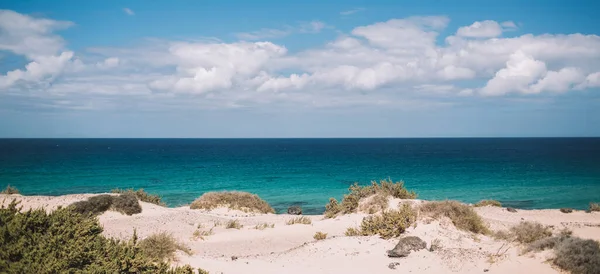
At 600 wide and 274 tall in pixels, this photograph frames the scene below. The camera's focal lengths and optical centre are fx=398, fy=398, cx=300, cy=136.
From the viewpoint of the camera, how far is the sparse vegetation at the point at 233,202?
998 inches

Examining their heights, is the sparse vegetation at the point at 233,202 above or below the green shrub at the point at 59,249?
below

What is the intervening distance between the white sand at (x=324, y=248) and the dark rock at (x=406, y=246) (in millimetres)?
214

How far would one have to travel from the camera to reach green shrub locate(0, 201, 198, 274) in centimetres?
721

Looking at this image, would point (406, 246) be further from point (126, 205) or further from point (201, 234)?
point (126, 205)

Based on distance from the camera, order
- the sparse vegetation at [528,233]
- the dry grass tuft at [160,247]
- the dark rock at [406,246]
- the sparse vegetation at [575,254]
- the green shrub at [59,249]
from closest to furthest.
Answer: the green shrub at [59,249]
the sparse vegetation at [575,254]
the dry grass tuft at [160,247]
the sparse vegetation at [528,233]
the dark rock at [406,246]

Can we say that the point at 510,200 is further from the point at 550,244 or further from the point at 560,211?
the point at 550,244

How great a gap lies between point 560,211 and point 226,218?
21630 millimetres

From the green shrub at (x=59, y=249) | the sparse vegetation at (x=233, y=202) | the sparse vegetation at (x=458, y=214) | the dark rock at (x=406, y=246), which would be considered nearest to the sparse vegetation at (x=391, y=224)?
the sparse vegetation at (x=458, y=214)

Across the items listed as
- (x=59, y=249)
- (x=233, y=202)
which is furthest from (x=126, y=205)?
(x=59, y=249)

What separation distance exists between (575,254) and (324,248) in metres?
7.38

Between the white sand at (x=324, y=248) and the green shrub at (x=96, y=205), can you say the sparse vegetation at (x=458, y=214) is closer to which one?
the white sand at (x=324, y=248)

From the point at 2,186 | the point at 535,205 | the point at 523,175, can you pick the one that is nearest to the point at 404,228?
the point at 535,205

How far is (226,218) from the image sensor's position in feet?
72.9

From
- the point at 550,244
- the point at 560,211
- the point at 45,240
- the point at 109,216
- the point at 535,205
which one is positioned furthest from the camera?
the point at 535,205
